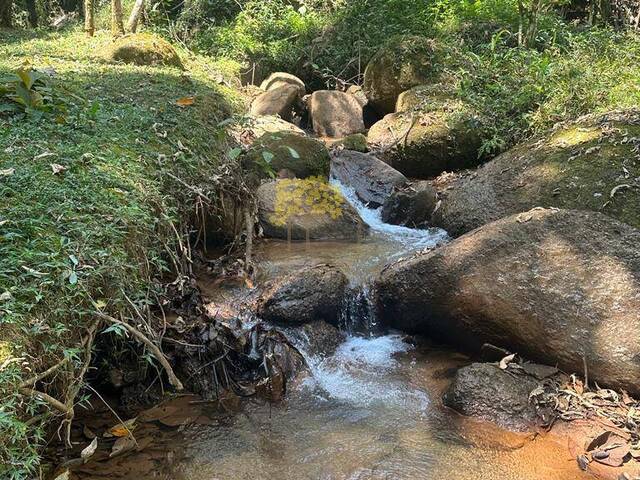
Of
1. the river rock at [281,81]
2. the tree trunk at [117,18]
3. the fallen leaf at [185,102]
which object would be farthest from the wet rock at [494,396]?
the tree trunk at [117,18]

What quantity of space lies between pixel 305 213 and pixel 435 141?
3046mm

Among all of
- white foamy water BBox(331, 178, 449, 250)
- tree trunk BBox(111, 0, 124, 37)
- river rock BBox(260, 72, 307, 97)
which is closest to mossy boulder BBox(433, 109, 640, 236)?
white foamy water BBox(331, 178, 449, 250)

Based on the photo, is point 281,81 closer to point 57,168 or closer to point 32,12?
point 57,168

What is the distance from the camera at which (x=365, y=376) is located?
4.83m

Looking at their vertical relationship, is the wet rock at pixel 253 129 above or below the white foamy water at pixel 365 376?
above

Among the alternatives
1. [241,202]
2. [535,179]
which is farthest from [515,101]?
[241,202]

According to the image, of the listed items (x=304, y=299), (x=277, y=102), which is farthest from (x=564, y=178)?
(x=277, y=102)

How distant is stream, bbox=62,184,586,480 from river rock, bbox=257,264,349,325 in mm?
251

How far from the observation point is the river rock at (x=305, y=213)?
7.17m

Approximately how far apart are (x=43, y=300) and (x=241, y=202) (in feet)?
10.4

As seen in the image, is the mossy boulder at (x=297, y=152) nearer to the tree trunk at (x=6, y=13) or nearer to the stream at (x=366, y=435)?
the stream at (x=366, y=435)

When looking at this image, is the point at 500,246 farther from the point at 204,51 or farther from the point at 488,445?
the point at 204,51

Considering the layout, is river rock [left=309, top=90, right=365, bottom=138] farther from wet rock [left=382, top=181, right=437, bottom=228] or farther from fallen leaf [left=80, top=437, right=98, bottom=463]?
fallen leaf [left=80, top=437, right=98, bottom=463]

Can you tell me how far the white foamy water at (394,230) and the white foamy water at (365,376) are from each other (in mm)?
1976
